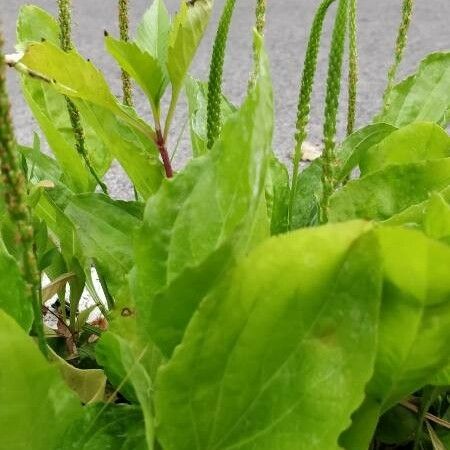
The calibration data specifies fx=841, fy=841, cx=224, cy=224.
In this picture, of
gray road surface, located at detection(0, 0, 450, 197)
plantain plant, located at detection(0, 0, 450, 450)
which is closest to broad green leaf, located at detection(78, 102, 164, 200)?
plantain plant, located at detection(0, 0, 450, 450)

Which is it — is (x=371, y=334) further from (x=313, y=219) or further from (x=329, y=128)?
(x=313, y=219)

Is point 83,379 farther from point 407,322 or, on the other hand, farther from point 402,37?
point 402,37

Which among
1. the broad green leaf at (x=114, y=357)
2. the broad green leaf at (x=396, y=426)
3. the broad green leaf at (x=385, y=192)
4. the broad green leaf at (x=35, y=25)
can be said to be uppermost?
the broad green leaf at (x=35, y=25)

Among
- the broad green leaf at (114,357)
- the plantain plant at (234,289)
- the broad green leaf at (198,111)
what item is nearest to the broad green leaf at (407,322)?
the plantain plant at (234,289)

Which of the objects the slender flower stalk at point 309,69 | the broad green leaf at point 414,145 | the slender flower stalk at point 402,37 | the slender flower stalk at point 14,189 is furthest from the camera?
the slender flower stalk at point 402,37

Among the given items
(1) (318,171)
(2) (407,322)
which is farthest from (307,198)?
(2) (407,322)

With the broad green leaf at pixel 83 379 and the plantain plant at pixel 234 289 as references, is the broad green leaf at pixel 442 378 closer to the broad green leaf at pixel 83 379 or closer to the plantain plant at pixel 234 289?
the plantain plant at pixel 234 289
